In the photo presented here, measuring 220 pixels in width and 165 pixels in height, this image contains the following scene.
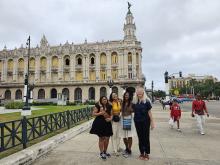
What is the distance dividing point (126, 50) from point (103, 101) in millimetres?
54793

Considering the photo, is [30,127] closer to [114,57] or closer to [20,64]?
[114,57]

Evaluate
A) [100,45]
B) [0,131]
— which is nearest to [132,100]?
[0,131]

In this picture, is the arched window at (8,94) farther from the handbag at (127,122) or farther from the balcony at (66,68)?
the handbag at (127,122)

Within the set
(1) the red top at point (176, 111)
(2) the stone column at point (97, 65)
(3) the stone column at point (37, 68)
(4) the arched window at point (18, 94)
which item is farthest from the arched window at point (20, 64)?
(1) the red top at point (176, 111)

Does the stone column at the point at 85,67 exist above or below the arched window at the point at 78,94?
above

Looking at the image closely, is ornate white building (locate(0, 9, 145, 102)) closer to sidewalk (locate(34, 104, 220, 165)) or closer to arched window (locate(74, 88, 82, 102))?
arched window (locate(74, 88, 82, 102))

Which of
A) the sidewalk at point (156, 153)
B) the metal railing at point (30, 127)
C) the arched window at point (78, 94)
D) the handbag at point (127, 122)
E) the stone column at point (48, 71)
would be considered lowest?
the sidewalk at point (156, 153)

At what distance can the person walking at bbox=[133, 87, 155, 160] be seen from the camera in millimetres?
6613

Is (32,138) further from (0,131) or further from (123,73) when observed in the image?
(123,73)

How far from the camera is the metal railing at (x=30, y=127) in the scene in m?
6.52

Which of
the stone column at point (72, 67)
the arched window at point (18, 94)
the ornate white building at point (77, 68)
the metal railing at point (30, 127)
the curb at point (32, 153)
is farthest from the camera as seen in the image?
the arched window at point (18, 94)

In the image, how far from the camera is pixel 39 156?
6871 mm

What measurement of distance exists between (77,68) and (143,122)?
193ft

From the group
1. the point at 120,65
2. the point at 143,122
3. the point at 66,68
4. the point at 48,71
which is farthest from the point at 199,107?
the point at 48,71
